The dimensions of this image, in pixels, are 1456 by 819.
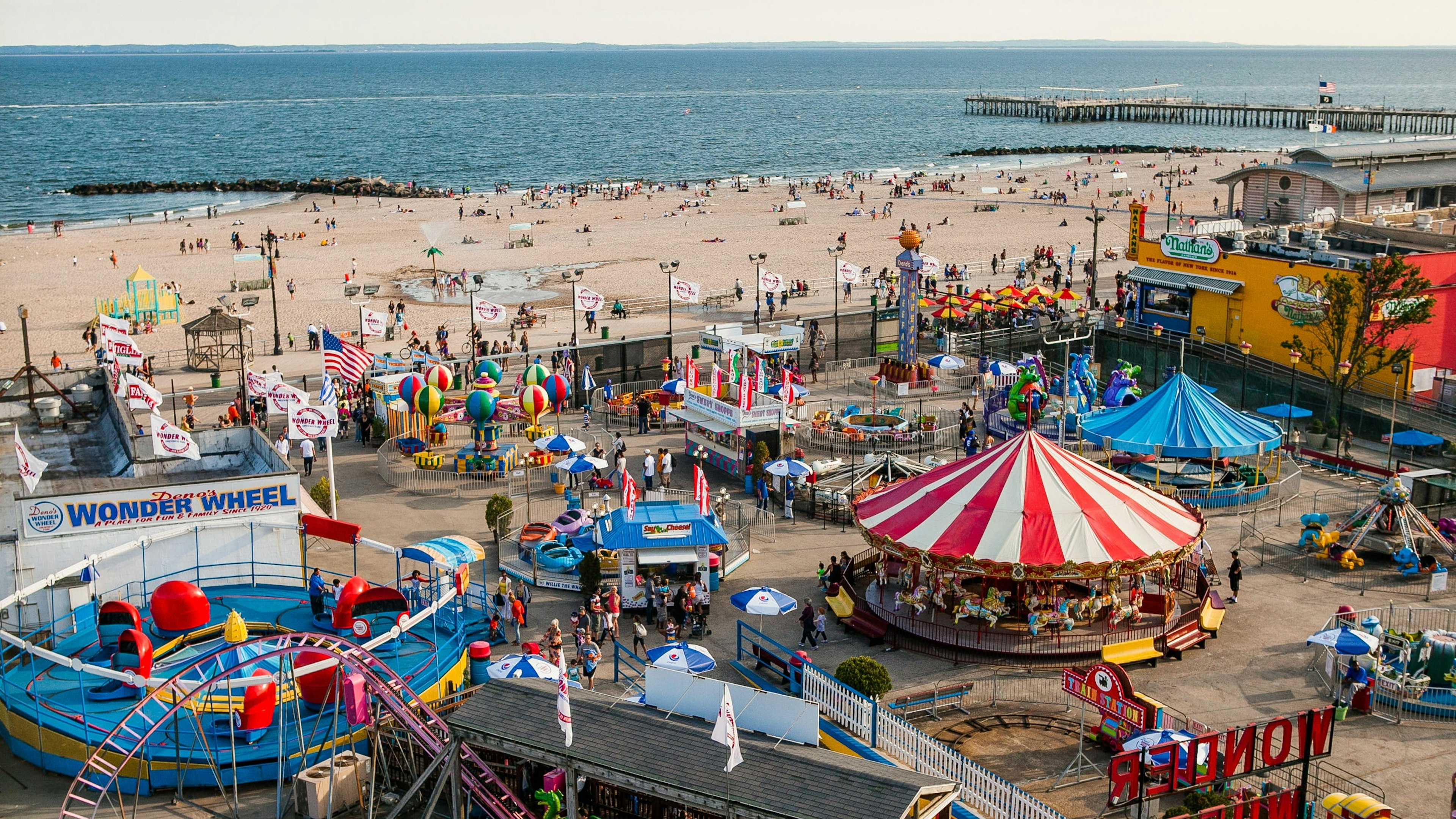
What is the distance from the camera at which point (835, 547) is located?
1224 inches

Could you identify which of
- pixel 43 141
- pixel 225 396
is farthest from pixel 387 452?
pixel 43 141

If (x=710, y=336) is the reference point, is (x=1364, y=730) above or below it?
below

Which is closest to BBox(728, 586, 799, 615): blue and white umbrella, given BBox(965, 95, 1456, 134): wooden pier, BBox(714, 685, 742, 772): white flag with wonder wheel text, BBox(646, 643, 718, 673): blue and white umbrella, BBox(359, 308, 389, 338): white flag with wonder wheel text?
BBox(646, 643, 718, 673): blue and white umbrella

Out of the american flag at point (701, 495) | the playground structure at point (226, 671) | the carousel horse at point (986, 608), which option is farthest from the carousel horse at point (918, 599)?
the playground structure at point (226, 671)

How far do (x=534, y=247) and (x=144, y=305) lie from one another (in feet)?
81.6

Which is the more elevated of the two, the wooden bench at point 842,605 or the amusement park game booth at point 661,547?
the amusement park game booth at point 661,547

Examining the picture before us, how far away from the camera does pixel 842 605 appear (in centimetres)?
2664

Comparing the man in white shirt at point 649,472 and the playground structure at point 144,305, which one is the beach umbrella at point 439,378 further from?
the playground structure at point 144,305

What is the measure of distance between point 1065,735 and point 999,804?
4051mm

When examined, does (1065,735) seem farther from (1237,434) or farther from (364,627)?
(1237,434)

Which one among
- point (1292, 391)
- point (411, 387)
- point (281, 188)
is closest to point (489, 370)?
point (411, 387)

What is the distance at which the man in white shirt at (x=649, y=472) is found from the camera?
34750 mm

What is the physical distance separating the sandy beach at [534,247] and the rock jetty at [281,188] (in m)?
3.44

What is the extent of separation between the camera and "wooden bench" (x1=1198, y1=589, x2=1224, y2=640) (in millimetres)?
25672
